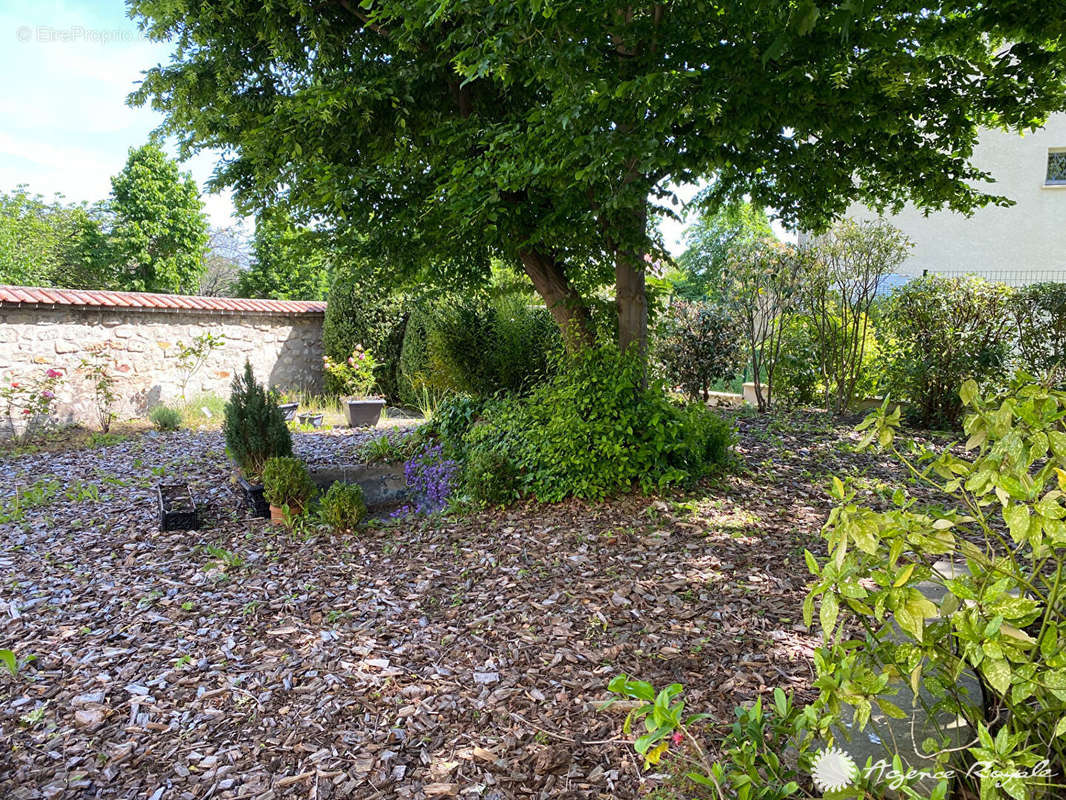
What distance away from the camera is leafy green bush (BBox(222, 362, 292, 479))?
4703mm

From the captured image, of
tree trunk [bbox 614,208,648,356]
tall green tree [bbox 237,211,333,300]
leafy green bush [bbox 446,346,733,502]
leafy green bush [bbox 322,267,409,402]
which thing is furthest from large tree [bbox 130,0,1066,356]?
tall green tree [bbox 237,211,333,300]

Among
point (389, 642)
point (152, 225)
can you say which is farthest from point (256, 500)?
point (152, 225)

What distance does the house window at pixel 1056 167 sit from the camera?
1082cm

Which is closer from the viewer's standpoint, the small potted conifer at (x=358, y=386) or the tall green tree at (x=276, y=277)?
the small potted conifer at (x=358, y=386)

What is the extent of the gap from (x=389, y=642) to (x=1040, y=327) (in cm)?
692

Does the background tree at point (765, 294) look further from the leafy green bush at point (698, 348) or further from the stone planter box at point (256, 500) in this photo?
the stone planter box at point (256, 500)

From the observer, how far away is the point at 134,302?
808 centimetres

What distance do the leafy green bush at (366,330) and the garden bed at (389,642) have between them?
6036 millimetres

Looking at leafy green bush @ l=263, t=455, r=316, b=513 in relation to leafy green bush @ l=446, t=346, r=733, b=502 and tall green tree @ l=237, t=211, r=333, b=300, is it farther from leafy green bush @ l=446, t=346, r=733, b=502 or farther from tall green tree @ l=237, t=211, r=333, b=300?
tall green tree @ l=237, t=211, r=333, b=300

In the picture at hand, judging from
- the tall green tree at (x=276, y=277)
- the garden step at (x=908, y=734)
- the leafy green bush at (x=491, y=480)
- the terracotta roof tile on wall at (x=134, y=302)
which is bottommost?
the garden step at (x=908, y=734)

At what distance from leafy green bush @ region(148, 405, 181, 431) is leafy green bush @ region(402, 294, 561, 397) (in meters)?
3.56

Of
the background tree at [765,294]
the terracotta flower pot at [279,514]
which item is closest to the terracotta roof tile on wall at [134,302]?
the terracotta flower pot at [279,514]

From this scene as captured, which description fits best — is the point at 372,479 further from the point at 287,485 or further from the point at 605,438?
the point at 605,438

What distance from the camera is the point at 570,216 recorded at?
168 inches
